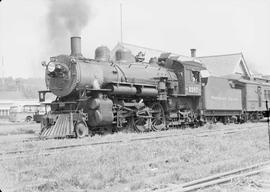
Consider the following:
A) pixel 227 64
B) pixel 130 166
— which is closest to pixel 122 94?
pixel 130 166

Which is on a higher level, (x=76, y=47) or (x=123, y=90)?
(x=76, y=47)

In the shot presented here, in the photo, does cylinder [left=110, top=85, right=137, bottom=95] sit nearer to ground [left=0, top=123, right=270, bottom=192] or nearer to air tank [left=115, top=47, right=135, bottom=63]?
air tank [left=115, top=47, right=135, bottom=63]

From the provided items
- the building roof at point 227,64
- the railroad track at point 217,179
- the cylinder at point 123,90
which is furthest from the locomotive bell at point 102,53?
the building roof at point 227,64

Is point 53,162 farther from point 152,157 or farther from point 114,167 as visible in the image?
point 152,157

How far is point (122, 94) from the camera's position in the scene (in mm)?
14906

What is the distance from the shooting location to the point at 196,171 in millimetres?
7016

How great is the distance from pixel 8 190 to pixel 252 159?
17.0ft

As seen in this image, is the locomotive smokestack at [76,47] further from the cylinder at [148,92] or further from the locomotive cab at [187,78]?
the locomotive cab at [187,78]

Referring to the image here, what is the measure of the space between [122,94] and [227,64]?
3590cm

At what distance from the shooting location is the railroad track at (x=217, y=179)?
547 centimetres

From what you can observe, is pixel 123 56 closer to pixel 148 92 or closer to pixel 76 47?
pixel 148 92

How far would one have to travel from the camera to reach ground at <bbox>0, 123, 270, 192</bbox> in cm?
596

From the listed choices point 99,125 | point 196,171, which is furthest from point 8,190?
point 99,125

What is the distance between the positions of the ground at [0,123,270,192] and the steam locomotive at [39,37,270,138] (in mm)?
3169
